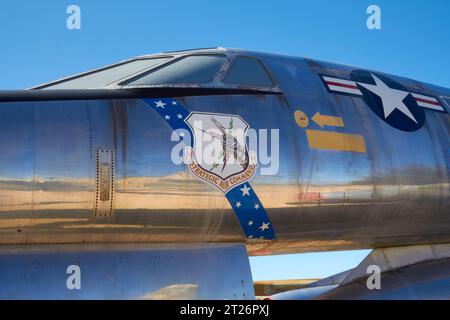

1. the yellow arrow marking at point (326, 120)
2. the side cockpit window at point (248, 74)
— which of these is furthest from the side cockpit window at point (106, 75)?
the yellow arrow marking at point (326, 120)

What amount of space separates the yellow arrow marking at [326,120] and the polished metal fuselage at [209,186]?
0.22 ft

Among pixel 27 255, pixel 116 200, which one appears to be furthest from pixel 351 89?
pixel 27 255

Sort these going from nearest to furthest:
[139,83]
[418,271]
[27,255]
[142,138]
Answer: [27,255], [142,138], [139,83], [418,271]

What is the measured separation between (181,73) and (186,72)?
62mm

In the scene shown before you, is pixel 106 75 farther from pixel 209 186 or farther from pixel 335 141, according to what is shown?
pixel 335 141

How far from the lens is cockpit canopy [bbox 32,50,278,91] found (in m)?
6.62

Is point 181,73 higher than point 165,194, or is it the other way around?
point 181,73

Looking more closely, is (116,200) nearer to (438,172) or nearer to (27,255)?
(27,255)

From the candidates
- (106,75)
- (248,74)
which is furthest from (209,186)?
(106,75)

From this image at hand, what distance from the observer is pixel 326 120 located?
703 centimetres

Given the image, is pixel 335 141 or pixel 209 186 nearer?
pixel 209 186

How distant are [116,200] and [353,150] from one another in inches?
115

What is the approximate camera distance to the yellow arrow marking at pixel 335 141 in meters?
6.76

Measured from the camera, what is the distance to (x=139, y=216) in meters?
5.75
